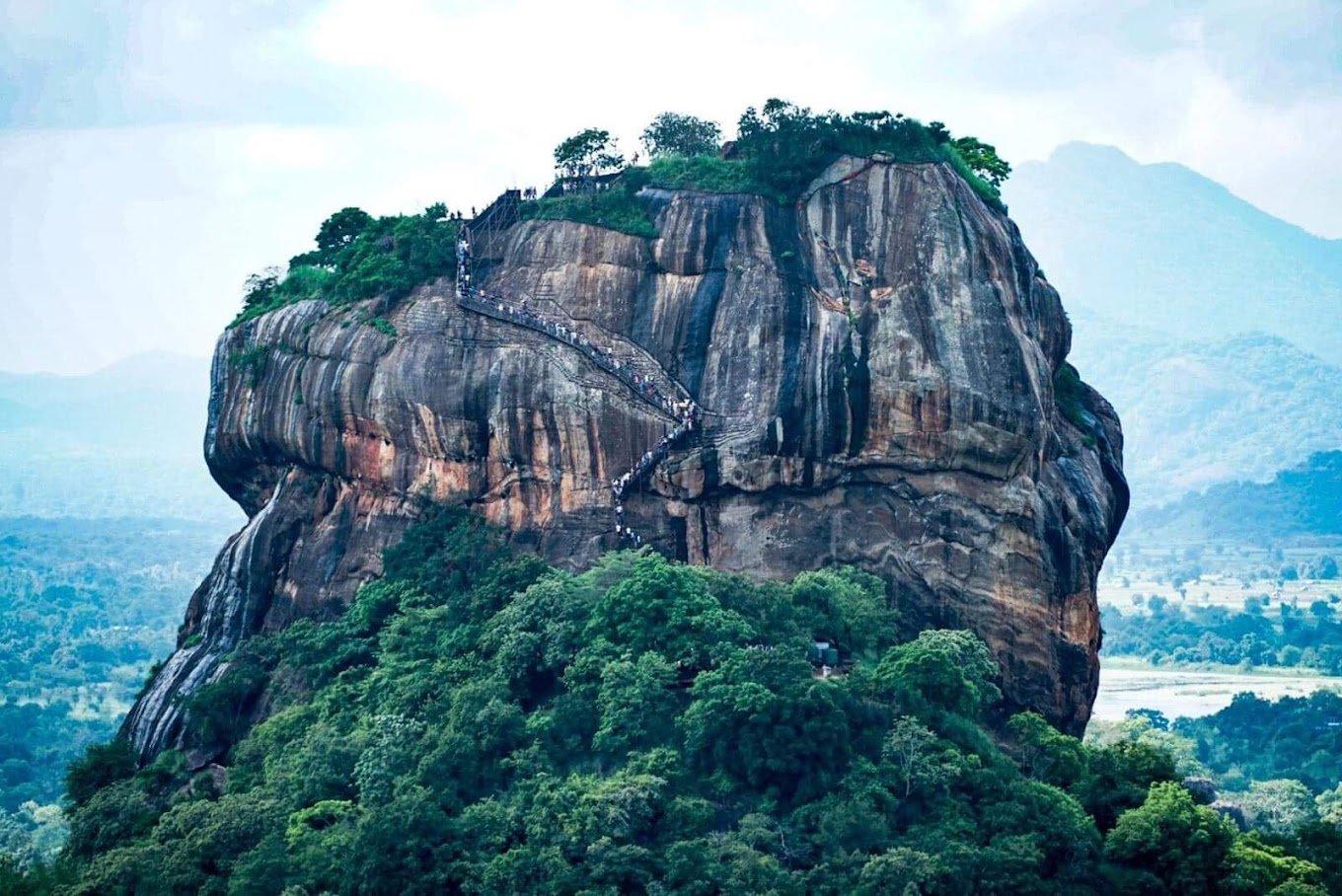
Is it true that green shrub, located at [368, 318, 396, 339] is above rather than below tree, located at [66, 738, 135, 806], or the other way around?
above

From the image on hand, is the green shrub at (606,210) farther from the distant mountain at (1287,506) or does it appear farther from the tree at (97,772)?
the distant mountain at (1287,506)

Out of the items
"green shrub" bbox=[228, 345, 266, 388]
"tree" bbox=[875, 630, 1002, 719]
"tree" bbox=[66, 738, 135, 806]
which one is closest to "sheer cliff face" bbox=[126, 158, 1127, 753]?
"tree" bbox=[66, 738, 135, 806]

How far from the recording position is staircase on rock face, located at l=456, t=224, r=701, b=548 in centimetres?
3722

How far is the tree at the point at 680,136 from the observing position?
4181cm

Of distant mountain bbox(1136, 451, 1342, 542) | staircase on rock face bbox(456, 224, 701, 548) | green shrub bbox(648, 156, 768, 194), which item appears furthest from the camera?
distant mountain bbox(1136, 451, 1342, 542)

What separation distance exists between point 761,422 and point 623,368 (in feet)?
9.43

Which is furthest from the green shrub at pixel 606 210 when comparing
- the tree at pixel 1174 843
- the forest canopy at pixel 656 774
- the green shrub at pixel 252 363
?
the tree at pixel 1174 843

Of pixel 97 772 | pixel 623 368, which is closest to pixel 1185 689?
pixel 623 368

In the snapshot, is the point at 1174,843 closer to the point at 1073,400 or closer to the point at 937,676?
the point at 937,676

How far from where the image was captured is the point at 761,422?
3678cm

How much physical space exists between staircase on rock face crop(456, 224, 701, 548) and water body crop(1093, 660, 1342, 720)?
141 feet

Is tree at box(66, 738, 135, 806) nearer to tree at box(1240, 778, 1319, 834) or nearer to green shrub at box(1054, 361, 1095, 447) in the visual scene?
green shrub at box(1054, 361, 1095, 447)

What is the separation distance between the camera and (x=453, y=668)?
1382 inches

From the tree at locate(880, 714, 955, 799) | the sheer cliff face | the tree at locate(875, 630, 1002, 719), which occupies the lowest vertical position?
the tree at locate(880, 714, 955, 799)
